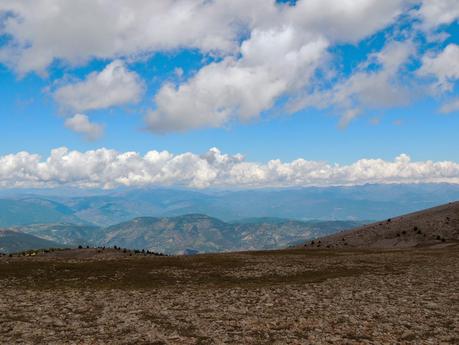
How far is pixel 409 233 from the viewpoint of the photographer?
8400cm

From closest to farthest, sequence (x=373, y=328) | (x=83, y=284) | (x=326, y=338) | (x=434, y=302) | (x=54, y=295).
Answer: (x=326, y=338), (x=373, y=328), (x=434, y=302), (x=54, y=295), (x=83, y=284)

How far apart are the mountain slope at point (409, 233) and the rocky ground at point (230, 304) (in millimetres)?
37687

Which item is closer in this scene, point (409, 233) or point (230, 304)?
point (230, 304)

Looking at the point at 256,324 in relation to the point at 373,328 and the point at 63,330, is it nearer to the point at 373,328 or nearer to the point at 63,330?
the point at 373,328

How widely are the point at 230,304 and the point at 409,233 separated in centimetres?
6997

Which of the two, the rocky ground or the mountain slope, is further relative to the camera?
the mountain slope

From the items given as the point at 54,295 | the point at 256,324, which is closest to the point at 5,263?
the point at 54,295

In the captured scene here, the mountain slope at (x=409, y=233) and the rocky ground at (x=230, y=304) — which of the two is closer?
the rocky ground at (x=230, y=304)

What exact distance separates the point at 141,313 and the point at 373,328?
12.0 metres

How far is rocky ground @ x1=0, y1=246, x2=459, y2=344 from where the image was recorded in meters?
18.1

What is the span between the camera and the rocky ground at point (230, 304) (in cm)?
1809

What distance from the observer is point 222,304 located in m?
24.8

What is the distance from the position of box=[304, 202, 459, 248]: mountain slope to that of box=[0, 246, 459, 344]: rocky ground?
3769cm

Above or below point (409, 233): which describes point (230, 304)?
above
